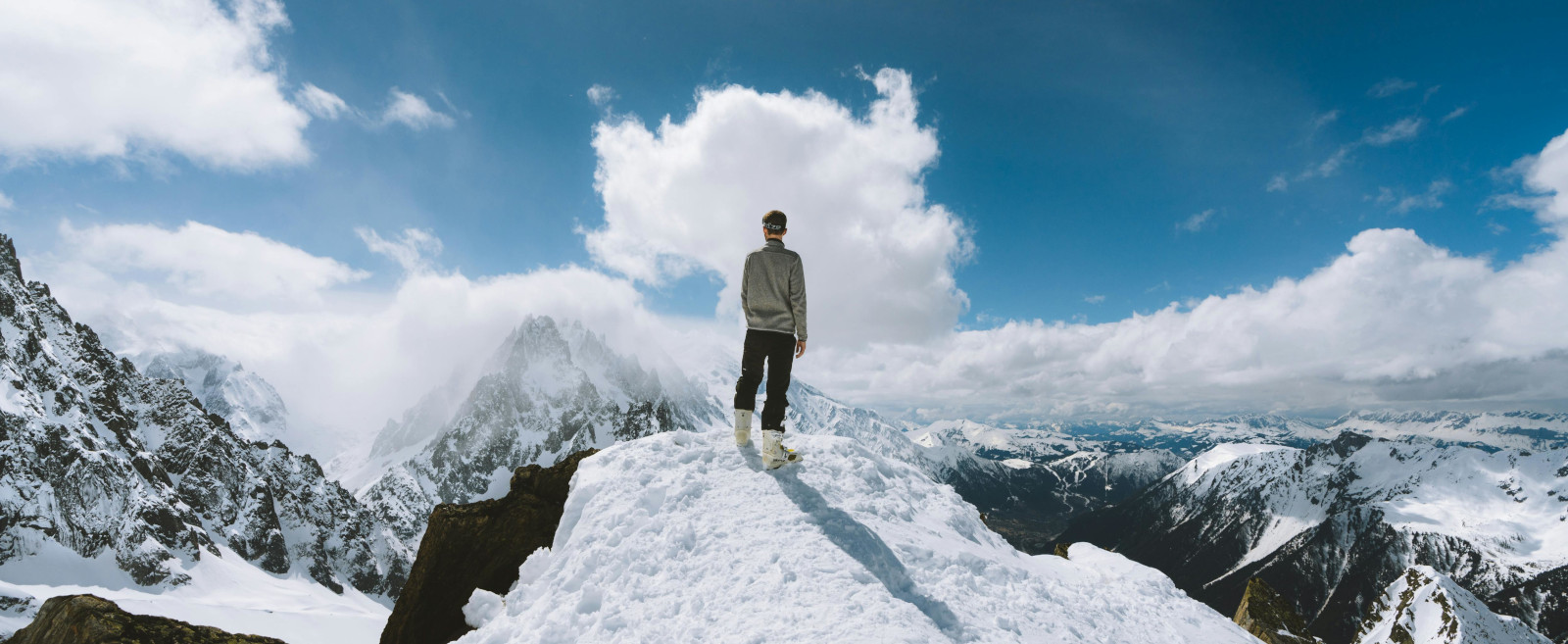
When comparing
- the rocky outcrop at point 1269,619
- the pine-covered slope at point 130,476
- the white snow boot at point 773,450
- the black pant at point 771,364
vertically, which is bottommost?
the pine-covered slope at point 130,476

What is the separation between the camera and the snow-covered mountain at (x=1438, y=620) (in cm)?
10631

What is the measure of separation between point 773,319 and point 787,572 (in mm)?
5361

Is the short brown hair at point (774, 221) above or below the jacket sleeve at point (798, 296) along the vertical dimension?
above

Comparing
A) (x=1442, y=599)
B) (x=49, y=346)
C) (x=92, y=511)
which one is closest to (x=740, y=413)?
(x=1442, y=599)

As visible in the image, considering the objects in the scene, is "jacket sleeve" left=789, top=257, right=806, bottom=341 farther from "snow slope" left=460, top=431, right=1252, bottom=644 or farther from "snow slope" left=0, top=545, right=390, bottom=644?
"snow slope" left=0, top=545, right=390, bottom=644

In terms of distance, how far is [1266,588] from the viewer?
21125 millimetres

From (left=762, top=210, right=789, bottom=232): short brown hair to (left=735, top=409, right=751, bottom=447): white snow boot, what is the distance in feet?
12.9

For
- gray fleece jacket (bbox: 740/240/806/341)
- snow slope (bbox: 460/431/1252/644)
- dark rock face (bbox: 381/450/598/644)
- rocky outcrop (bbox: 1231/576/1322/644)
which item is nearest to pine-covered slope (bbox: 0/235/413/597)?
dark rock face (bbox: 381/450/598/644)

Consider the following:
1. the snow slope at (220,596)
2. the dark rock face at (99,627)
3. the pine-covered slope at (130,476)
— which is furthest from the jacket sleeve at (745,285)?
the pine-covered slope at (130,476)

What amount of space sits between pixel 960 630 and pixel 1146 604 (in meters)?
5.53

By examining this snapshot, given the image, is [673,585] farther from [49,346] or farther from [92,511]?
[49,346]

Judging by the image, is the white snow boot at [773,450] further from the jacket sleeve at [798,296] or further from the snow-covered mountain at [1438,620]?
the snow-covered mountain at [1438,620]

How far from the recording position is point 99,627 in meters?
6.33

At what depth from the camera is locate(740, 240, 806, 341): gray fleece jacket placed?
39.9 feet
